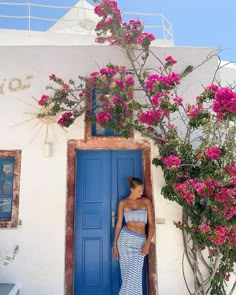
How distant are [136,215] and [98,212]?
0.68 m

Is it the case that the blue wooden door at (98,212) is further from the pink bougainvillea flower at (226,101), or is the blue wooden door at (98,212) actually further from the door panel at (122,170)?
the pink bougainvillea flower at (226,101)

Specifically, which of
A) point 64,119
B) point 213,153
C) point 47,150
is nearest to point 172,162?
point 213,153

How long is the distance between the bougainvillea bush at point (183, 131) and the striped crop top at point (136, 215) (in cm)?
48

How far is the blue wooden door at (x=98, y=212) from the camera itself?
454 centimetres

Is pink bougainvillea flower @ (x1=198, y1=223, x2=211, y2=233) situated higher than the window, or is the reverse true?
the window

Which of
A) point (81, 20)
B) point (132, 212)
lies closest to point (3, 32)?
point (81, 20)

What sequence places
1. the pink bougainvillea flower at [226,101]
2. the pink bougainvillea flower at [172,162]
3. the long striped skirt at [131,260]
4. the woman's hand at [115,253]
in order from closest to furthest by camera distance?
the pink bougainvillea flower at [226,101] → the pink bougainvillea flower at [172,162] → the long striped skirt at [131,260] → the woman's hand at [115,253]

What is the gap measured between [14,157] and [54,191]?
35.1 inches

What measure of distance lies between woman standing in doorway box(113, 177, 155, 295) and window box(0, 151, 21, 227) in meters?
1.67

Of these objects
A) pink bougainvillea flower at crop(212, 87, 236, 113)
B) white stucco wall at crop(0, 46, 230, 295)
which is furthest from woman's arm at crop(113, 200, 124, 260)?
pink bougainvillea flower at crop(212, 87, 236, 113)

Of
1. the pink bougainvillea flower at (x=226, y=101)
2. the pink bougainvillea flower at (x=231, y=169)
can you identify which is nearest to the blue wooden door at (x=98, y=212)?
the pink bougainvillea flower at (x=231, y=169)

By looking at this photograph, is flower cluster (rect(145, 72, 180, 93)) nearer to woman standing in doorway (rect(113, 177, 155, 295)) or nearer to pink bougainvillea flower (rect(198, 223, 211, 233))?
woman standing in doorway (rect(113, 177, 155, 295))

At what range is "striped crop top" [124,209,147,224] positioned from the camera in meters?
4.41

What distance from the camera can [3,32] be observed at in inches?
328
